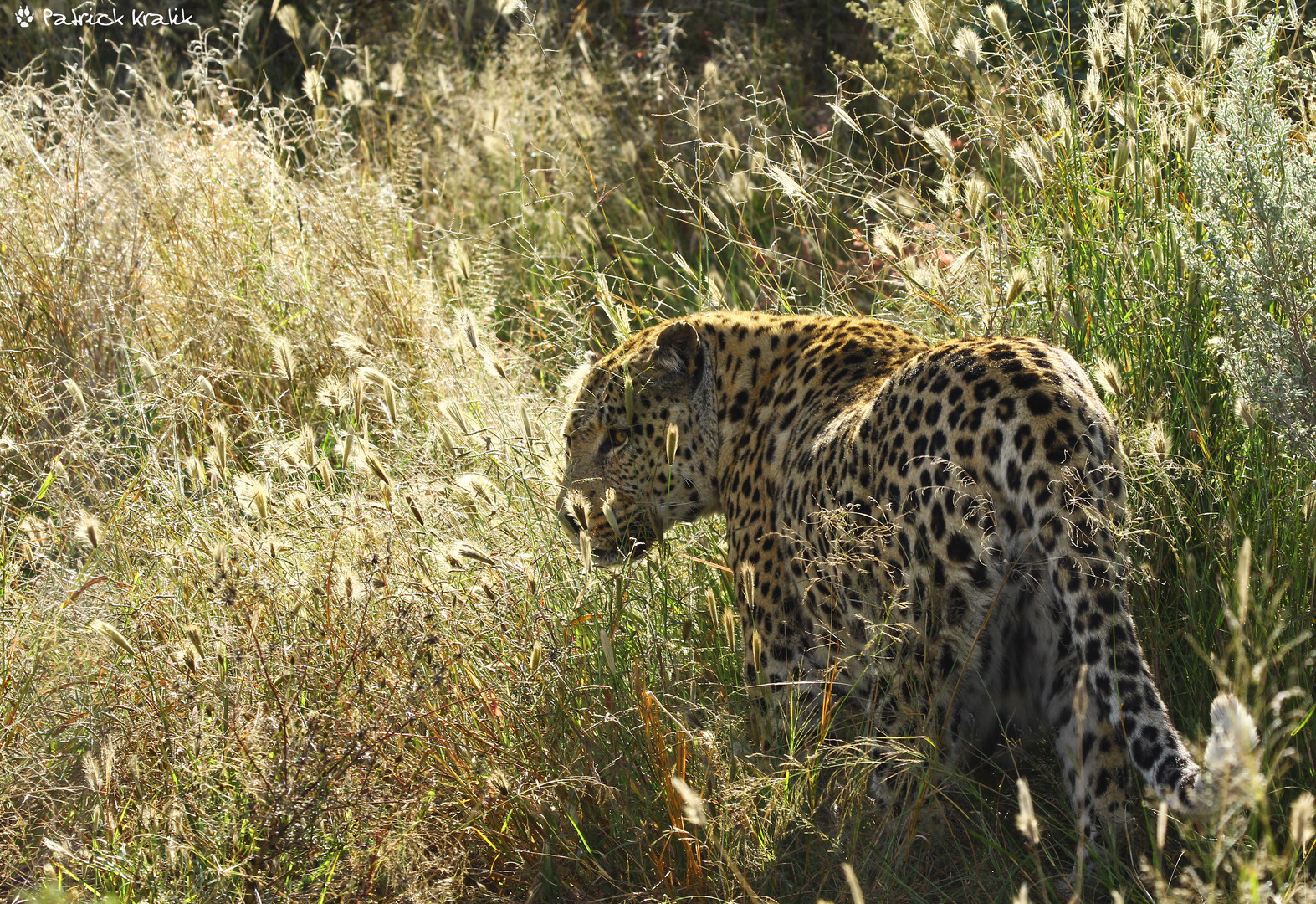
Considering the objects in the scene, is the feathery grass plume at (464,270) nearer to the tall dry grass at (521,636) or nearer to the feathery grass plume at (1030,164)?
the tall dry grass at (521,636)

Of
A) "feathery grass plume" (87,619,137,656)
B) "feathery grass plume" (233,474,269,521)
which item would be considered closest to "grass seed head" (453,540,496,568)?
"feathery grass plume" (233,474,269,521)

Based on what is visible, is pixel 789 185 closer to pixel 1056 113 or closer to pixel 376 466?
pixel 1056 113

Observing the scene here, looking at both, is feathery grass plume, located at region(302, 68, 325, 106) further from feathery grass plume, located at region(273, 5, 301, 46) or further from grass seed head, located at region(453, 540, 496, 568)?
grass seed head, located at region(453, 540, 496, 568)

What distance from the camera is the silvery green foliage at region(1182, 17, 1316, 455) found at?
3.25 m

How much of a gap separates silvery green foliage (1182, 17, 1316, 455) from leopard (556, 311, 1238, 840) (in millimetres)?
562

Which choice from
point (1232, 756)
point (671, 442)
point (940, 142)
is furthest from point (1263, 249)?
point (1232, 756)

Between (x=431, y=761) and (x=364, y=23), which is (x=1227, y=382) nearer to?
(x=431, y=761)

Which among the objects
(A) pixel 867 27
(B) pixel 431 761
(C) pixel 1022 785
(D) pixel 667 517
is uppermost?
(A) pixel 867 27

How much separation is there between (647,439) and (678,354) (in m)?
0.30

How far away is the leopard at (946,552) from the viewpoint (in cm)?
258

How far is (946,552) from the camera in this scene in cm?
283

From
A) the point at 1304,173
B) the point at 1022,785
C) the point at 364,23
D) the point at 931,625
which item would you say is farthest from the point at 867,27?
the point at 1022,785

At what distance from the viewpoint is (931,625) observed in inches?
114

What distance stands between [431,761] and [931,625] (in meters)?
1.37
